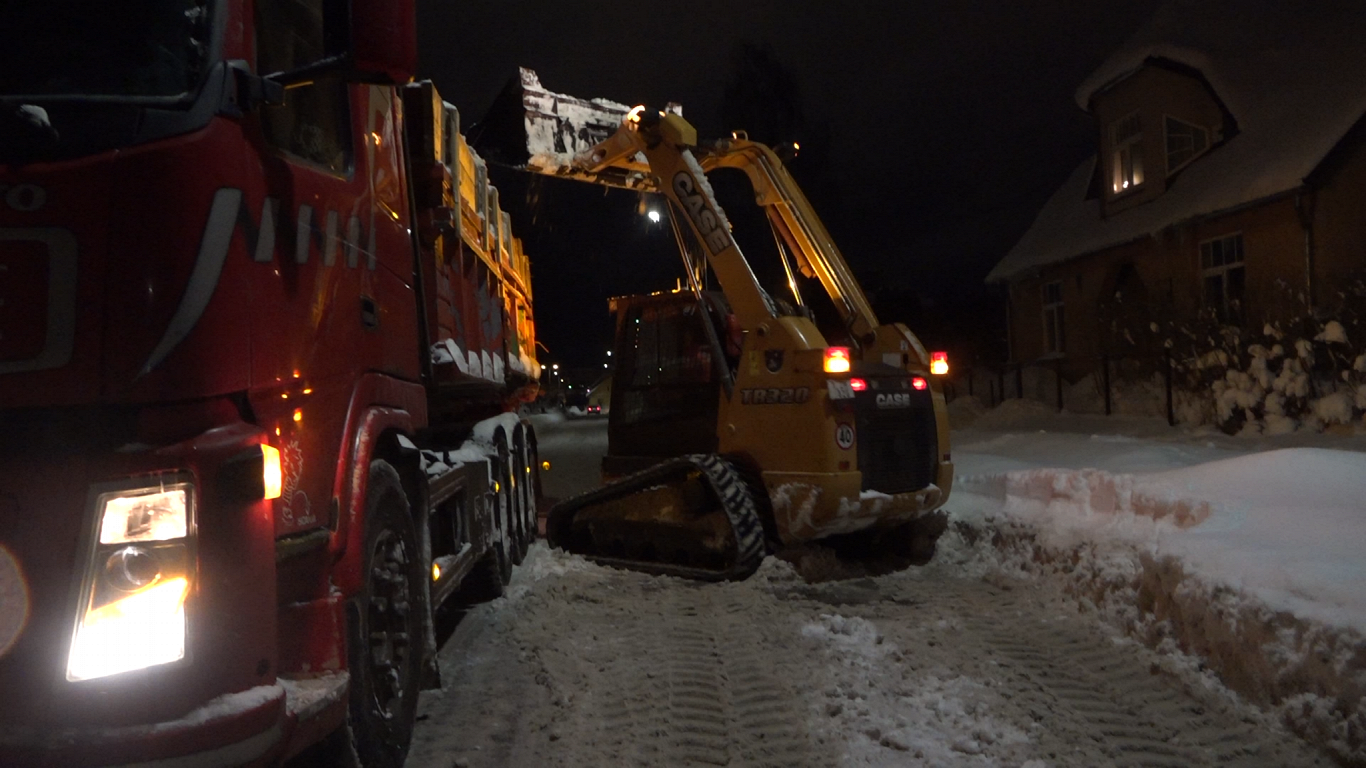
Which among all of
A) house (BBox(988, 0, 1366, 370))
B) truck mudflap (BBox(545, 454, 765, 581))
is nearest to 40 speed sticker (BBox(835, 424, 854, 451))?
truck mudflap (BBox(545, 454, 765, 581))

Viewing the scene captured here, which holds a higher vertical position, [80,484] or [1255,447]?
[80,484]

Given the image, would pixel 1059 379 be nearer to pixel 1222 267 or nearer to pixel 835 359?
pixel 1222 267

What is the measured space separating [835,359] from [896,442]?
1.04 meters

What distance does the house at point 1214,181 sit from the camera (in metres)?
14.0

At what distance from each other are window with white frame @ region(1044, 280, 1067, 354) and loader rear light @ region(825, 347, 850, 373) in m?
15.8

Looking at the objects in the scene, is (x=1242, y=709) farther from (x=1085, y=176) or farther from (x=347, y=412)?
(x=1085, y=176)

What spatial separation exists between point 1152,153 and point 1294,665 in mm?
16258

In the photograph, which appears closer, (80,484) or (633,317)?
(80,484)

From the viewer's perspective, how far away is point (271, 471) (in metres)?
2.81

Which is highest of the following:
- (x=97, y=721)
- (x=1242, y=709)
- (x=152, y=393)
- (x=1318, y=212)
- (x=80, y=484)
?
(x=1318, y=212)

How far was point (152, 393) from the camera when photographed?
257 centimetres

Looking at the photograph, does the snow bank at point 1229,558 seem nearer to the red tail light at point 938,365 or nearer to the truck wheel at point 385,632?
the red tail light at point 938,365

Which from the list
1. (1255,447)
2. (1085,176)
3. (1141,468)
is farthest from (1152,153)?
(1141,468)

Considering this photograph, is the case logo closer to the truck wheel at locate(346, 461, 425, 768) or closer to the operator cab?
the operator cab
